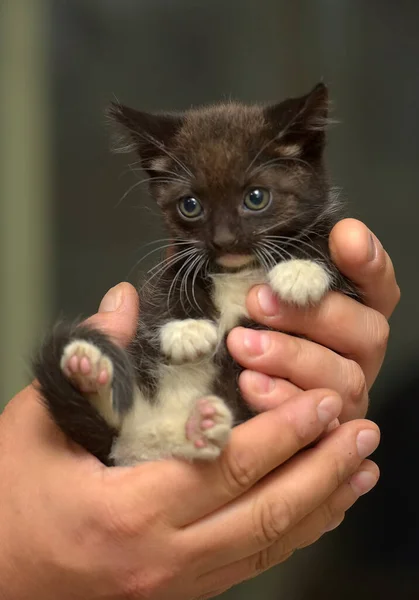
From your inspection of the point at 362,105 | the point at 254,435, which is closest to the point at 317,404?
the point at 254,435

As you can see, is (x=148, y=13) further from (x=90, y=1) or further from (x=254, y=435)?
(x=254, y=435)

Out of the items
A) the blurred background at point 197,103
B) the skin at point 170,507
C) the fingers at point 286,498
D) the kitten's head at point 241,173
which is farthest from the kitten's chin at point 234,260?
the blurred background at point 197,103

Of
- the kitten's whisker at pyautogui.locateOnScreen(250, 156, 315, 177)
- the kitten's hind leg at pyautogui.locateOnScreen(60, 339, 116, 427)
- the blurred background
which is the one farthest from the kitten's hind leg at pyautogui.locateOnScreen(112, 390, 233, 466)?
the blurred background

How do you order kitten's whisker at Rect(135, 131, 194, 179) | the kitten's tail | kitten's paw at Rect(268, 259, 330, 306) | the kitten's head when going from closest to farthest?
the kitten's tail
kitten's paw at Rect(268, 259, 330, 306)
the kitten's head
kitten's whisker at Rect(135, 131, 194, 179)

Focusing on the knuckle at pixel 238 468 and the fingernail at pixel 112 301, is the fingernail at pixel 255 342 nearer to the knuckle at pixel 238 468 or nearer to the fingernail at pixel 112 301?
the knuckle at pixel 238 468

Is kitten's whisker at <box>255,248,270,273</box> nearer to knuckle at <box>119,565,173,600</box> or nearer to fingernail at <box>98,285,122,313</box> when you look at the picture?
fingernail at <box>98,285,122,313</box>

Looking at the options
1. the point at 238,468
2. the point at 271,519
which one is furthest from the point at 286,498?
the point at 238,468

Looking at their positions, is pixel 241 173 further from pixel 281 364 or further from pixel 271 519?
pixel 271 519
